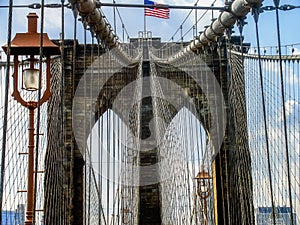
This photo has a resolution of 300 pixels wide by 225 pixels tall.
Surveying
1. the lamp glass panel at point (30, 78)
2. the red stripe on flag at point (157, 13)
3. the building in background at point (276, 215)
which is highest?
the red stripe on flag at point (157, 13)

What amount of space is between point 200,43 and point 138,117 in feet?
20.4

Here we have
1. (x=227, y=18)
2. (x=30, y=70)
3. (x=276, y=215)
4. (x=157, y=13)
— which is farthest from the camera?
(x=157, y=13)

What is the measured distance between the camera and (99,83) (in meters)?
13.4

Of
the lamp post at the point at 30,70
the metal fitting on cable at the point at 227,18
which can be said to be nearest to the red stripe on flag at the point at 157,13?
the metal fitting on cable at the point at 227,18

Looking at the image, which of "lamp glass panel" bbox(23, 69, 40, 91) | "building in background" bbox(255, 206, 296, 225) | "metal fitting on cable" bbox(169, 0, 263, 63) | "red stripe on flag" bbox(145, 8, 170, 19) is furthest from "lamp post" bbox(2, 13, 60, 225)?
"red stripe on flag" bbox(145, 8, 170, 19)

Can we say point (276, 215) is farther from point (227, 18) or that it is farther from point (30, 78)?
point (30, 78)

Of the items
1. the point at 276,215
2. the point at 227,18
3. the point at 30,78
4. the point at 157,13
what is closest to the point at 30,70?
the point at 30,78

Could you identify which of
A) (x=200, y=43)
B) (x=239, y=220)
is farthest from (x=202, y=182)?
(x=239, y=220)

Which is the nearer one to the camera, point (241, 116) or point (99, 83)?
point (241, 116)

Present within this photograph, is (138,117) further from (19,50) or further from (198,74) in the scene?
(19,50)

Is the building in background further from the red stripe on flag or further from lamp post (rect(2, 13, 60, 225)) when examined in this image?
lamp post (rect(2, 13, 60, 225))

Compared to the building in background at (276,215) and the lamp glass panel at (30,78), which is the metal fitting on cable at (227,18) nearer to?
the lamp glass panel at (30,78)

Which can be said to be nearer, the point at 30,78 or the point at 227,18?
the point at 30,78

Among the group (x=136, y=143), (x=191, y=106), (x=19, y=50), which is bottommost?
(x=19, y=50)
